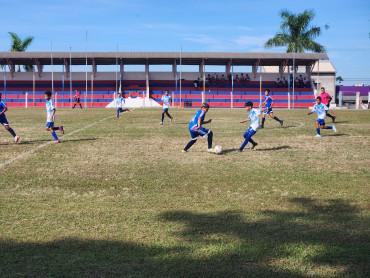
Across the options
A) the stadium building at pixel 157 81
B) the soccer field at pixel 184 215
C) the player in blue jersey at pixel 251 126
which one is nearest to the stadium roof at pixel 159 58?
the stadium building at pixel 157 81

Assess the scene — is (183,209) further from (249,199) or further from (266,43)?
(266,43)

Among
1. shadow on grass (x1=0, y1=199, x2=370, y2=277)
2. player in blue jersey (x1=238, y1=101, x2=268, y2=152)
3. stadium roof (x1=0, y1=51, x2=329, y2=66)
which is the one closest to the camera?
shadow on grass (x1=0, y1=199, x2=370, y2=277)

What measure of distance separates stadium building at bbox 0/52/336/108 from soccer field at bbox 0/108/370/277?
37.7 meters

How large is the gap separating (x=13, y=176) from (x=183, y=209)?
4187 mm

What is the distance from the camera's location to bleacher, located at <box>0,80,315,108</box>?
48.6 m

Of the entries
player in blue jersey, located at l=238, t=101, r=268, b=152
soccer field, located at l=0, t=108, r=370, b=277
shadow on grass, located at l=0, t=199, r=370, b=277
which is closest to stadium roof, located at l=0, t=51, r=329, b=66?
player in blue jersey, located at l=238, t=101, r=268, b=152

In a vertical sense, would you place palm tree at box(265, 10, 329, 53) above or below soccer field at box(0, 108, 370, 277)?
above

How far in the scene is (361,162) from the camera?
32.3 ft

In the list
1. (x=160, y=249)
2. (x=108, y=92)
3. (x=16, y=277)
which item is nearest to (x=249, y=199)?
(x=160, y=249)

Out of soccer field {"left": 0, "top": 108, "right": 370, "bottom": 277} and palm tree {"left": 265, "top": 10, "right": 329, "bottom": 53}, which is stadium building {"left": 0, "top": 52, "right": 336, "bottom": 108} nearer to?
palm tree {"left": 265, "top": 10, "right": 329, "bottom": 53}

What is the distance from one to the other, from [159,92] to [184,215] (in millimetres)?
46510

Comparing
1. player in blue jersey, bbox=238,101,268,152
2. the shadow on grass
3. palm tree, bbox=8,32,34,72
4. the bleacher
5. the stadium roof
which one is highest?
palm tree, bbox=8,32,34,72

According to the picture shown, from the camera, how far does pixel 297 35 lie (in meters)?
56.8

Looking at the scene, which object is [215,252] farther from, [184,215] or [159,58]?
[159,58]
